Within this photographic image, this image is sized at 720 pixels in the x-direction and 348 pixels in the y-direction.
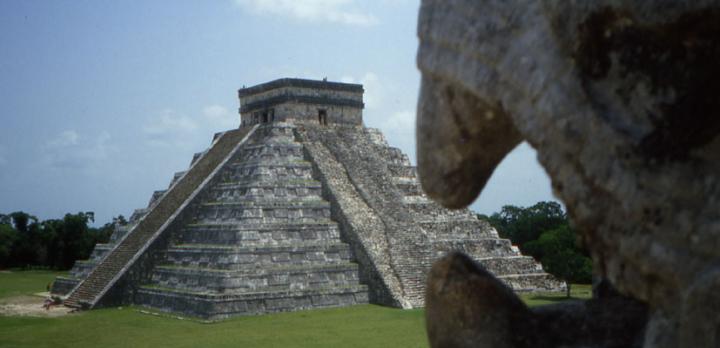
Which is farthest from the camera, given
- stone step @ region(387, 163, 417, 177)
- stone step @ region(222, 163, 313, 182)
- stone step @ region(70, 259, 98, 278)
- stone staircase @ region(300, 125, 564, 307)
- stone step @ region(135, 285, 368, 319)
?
stone step @ region(387, 163, 417, 177)

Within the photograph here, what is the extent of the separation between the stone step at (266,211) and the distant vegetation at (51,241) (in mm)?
17602

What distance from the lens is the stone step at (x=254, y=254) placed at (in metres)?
20.2

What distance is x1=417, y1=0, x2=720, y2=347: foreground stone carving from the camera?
12.2 feet

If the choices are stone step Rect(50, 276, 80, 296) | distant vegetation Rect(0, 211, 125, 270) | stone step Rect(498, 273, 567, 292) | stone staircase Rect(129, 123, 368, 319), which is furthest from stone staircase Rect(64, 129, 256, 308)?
distant vegetation Rect(0, 211, 125, 270)

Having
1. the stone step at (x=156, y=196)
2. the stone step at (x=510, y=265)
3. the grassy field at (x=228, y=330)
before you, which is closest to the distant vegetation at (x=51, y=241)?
the stone step at (x=156, y=196)

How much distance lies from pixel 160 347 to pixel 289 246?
6.71 meters

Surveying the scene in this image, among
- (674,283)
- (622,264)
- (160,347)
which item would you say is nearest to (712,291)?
(674,283)

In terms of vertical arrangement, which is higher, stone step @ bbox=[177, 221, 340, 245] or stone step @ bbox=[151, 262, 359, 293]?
stone step @ bbox=[177, 221, 340, 245]

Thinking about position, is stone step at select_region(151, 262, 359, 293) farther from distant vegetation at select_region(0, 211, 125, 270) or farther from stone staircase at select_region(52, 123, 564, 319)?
distant vegetation at select_region(0, 211, 125, 270)

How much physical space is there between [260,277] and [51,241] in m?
23.9

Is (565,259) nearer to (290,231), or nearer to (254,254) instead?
(290,231)

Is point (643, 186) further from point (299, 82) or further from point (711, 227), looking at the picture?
point (299, 82)

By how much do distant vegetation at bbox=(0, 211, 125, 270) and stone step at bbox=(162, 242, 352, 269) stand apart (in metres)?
17.8

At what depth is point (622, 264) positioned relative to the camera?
3.87 meters
